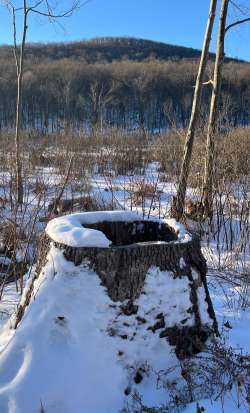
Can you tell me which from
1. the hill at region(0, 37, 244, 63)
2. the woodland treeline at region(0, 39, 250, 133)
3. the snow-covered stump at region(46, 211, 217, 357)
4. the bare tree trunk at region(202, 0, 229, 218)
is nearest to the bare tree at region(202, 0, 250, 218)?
the bare tree trunk at region(202, 0, 229, 218)

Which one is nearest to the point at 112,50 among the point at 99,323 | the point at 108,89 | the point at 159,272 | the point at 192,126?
the point at 108,89

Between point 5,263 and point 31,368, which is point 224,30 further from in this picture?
point 31,368

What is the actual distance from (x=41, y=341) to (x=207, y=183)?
439 centimetres

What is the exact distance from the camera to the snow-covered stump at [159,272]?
231 centimetres

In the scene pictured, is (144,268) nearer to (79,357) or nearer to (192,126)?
(79,357)

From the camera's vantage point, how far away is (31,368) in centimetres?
210

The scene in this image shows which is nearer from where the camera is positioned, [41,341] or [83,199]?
[41,341]

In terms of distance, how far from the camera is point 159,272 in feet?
7.84

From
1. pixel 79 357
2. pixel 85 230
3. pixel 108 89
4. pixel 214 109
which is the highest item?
pixel 108 89

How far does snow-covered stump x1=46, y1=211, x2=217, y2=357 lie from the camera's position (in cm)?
231

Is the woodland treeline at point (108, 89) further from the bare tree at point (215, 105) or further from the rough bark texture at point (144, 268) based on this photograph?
the rough bark texture at point (144, 268)

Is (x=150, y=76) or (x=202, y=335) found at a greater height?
(x=150, y=76)

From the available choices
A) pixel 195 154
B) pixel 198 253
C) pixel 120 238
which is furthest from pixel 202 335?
pixel 195 154

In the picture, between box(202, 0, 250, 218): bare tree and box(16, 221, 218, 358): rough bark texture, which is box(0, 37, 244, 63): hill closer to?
box(202, 0, 250, 218): bare tree
